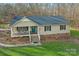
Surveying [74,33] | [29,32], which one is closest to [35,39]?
[29,32]

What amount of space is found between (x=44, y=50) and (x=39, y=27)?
14 centimetres

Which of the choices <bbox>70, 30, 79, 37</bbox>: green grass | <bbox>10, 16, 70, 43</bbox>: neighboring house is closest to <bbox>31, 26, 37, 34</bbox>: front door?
<bbox>10, 16, 70, 43</bbox>: neighboring house

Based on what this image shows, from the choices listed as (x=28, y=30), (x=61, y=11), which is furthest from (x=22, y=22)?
(x=61, y=11)

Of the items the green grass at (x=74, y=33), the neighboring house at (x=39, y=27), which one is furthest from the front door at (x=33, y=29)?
the green grass at (x=74, y=33)

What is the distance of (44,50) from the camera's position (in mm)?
2779

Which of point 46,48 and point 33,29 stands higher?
point 33,29

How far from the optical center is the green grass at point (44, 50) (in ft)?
9.09

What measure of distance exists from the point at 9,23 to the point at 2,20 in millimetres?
46

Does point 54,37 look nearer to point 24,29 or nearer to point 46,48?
point 46,48

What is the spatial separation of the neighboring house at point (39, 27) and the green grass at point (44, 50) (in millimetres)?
47

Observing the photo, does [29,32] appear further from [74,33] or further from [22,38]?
[74,33]

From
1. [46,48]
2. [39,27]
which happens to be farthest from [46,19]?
[46,48]

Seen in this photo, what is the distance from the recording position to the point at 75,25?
2789 mm

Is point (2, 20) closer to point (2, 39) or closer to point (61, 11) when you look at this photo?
point (2, 39)
